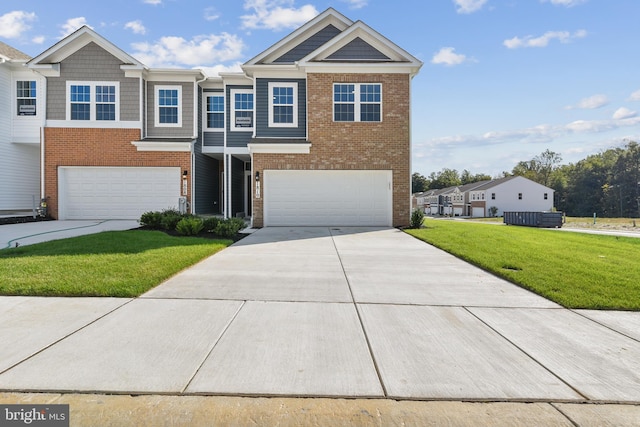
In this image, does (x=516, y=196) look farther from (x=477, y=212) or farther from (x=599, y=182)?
(x=599, y=182)

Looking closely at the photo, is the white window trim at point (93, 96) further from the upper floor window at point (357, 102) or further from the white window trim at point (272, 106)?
the upper floor window at point (357, 102)

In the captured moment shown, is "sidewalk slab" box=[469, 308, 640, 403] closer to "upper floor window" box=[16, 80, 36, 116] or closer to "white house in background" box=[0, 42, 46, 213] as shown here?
"white house in background" box=[0, 42, 46, 213]

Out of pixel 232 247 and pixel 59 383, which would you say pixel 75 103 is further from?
pixel 59 383

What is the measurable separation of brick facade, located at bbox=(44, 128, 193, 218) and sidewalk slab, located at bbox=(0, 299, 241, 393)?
12396 millimetres

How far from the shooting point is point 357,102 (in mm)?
13945

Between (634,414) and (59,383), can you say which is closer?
(634,414)


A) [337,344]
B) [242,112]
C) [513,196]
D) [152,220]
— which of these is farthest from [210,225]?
[513,196]

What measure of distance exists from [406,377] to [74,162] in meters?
17.1

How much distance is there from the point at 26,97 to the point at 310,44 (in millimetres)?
12838

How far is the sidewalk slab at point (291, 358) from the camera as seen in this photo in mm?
2680

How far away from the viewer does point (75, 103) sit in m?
15.2

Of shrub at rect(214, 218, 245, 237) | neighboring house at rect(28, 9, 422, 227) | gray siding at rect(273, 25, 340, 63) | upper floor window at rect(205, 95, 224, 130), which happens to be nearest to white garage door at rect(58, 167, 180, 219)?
neighboring house at rect(28, 9, 422, 227)

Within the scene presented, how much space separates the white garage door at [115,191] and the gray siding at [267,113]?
171 inches

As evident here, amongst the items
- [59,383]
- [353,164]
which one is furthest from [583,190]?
[59,383]
